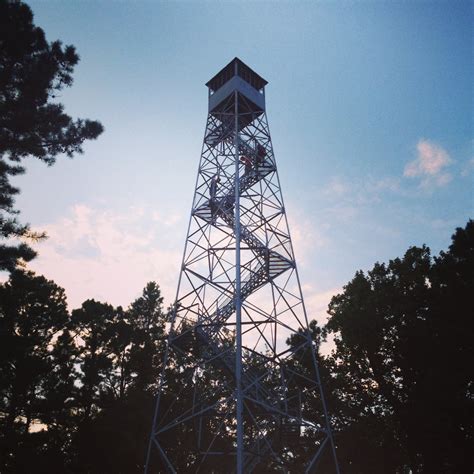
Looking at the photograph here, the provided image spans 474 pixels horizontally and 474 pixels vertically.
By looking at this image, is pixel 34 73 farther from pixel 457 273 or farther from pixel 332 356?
pixel 332 356

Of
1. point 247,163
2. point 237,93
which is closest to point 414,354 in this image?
point 247,163

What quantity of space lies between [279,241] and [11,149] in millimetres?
10094

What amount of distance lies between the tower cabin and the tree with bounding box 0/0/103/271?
30.3 ft

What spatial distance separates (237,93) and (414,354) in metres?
16.6

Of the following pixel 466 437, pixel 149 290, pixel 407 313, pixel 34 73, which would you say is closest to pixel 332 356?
pixel 407 313

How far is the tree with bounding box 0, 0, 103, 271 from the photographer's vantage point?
1098cm

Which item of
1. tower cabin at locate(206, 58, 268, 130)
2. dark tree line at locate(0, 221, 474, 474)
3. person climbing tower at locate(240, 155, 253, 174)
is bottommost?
dark tree line at locate(0, 221, 474, 474)

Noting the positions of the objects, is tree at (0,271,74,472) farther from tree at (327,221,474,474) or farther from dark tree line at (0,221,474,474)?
tree at (327,221,474,474)

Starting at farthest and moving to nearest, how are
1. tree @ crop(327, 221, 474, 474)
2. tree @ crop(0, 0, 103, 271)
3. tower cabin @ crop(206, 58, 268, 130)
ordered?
tower cabin @ crop(206, 58, 268, 130)
tree @ crop(327, 221, 474, 474)
tree @ crop(0, 0, 103, 271)

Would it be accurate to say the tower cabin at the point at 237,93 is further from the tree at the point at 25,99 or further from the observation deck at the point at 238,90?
the tree at the point at 25,99

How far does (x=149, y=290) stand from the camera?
109 feet

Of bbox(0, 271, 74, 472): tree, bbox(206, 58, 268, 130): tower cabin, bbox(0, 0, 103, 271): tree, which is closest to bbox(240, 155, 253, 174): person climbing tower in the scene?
bbox(206, 58, 268, 130): tower cabin

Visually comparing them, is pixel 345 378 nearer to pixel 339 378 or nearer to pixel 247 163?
pixel 339 378

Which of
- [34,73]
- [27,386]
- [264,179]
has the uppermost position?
[264,179]
